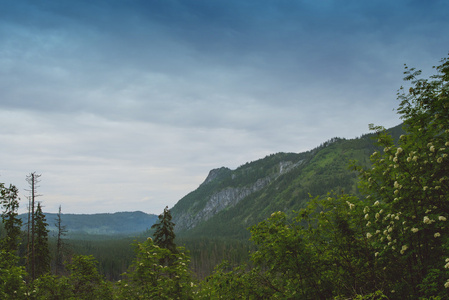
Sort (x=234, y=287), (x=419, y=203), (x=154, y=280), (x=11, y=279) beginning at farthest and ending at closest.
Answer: (x=11, y=279), (x=154, y=280), (x=234, y=287), (x=419, y=203)

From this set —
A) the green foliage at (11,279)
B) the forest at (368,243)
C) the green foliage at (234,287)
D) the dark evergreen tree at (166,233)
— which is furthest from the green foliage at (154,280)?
the dark evergreen tree at (166,233)

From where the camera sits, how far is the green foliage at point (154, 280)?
8.94 metres

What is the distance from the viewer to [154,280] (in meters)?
9.53

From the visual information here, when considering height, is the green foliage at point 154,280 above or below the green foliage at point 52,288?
above

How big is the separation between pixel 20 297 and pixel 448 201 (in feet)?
46.3

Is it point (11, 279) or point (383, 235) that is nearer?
point (383, 235)

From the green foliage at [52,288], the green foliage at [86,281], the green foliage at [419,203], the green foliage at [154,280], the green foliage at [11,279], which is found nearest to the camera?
the green foliage at [419,203]

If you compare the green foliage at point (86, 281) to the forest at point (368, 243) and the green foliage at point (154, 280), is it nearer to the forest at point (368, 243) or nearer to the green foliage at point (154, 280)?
the forest at point (368, 243)

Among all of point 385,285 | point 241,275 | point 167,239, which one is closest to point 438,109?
point 385,285

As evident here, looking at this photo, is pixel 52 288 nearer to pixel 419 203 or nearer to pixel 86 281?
pixel 86 281

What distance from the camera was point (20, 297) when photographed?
10648 millimetres

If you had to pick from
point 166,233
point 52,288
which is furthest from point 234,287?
point 166,233

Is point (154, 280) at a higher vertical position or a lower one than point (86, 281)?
higher

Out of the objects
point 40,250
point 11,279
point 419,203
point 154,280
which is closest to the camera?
point 419,203
